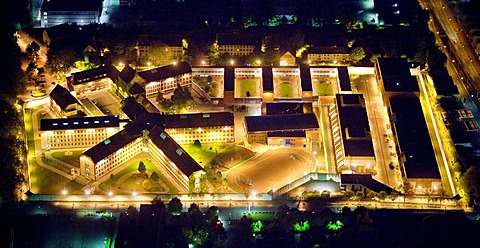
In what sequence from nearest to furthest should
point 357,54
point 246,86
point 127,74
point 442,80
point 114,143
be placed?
1. point 114,143
2. point 127,74
3. point 442,80
4. point 246,86
5. point 357,54

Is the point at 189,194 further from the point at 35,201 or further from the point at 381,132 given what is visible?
the point at 381,132

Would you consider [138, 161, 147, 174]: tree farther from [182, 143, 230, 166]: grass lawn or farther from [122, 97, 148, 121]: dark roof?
[122, 97, 148, 121]: dark roof

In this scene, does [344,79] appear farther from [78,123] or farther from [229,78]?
[78,123]

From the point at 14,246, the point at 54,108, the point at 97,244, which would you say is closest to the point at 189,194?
the point at 97,244

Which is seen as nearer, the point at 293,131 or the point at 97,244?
the point at 97,244

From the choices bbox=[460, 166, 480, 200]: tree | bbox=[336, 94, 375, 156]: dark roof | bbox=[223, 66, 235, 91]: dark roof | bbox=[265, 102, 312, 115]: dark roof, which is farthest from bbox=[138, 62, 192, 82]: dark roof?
bbox=[460, 166, 480, 200]: tree

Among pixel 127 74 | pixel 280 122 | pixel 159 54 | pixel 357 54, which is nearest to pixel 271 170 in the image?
pixel 280 122
